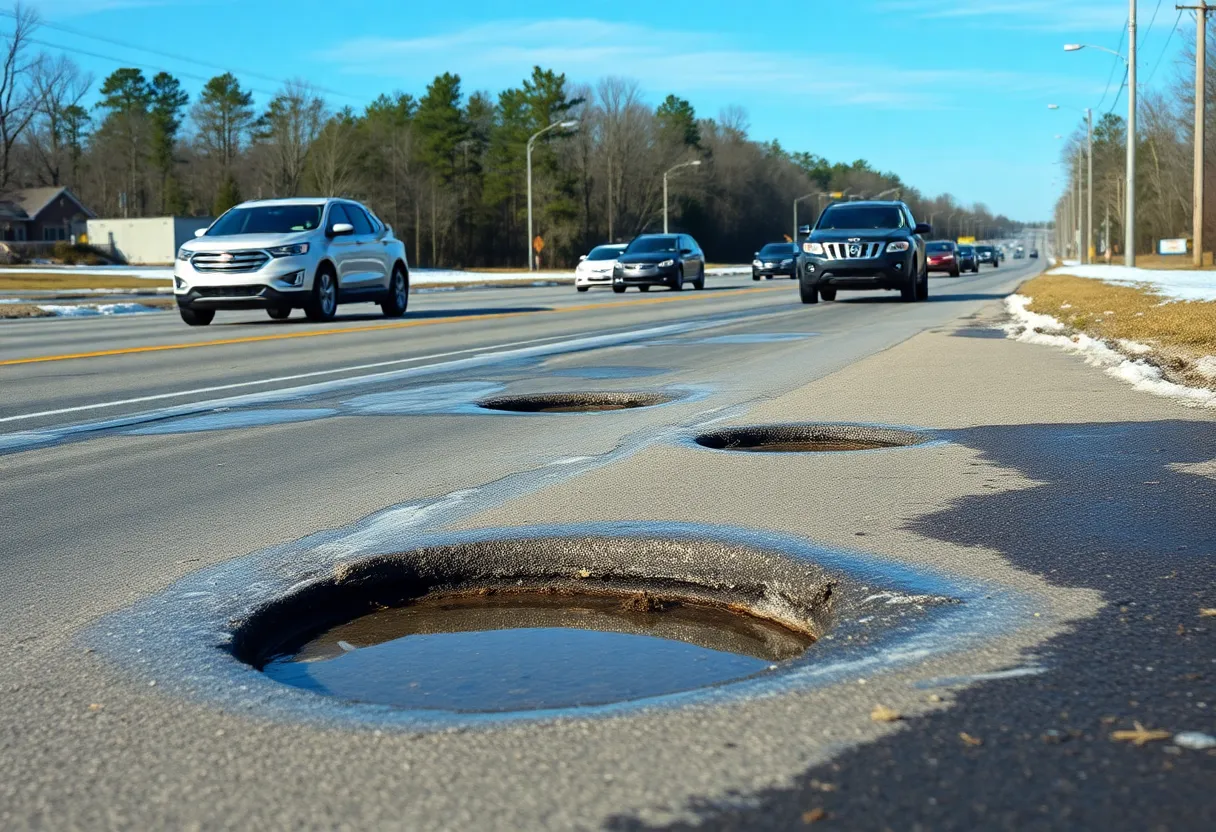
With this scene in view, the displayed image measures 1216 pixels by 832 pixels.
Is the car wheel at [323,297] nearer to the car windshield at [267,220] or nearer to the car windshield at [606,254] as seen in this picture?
the car windshield at [267,220]

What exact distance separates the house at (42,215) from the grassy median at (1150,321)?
3365 inches

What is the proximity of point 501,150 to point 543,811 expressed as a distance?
114 m

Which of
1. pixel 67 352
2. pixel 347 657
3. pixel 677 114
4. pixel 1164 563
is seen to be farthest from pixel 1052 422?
pixel 677 114

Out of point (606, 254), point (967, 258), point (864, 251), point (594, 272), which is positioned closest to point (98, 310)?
point (864, 251)

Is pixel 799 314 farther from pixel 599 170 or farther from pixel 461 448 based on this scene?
pixel 599 170

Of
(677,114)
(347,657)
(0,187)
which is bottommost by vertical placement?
(347,657)

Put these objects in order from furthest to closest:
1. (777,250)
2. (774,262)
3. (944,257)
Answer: (944,257) → (777,250) → (774,262)

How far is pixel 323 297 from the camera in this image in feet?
63.8

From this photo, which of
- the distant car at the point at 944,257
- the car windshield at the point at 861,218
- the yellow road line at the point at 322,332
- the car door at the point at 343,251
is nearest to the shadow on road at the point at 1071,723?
the yellow road line at the point at 322,332

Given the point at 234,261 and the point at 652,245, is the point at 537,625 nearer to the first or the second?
the point at 234,261

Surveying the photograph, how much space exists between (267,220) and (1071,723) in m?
18.2

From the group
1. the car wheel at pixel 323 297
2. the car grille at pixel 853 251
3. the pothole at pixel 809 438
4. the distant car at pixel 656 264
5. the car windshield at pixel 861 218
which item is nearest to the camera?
the pothole at pixel 809 438

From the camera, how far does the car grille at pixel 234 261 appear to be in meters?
18.5

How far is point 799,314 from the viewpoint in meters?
21.2
